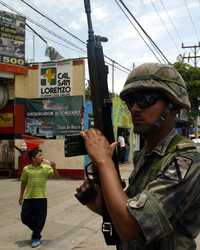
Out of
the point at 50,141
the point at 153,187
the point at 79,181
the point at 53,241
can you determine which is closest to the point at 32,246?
the point at 53,241

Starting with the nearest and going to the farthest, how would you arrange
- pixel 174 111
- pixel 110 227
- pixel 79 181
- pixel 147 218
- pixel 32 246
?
1. pixel 147 218
2. pixel 174 111
3. pixel 110 227
4. pixel 32 246
5. pixel 79 181

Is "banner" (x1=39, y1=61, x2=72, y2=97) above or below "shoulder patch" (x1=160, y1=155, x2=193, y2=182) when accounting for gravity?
above

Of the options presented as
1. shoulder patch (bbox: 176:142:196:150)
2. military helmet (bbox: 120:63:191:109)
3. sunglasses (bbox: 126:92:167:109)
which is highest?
military helmet (bbox: 120:63:191:109)

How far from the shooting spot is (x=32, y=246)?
24.0ft

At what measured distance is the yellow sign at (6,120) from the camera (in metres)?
Result: 18.2

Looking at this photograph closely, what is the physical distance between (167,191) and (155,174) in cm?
14

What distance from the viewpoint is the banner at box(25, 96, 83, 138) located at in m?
17.5

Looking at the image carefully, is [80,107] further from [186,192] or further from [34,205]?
[186,192]

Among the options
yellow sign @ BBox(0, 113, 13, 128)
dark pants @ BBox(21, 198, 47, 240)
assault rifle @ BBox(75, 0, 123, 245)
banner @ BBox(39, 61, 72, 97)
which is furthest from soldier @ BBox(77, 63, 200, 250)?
yellow sign @ BBox(0, 113, 13, 128)

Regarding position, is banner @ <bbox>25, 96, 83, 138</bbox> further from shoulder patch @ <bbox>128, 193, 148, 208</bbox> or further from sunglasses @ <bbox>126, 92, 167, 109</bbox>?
shoulder patch @ <bbox>128, 193, 148, 208</bbox>

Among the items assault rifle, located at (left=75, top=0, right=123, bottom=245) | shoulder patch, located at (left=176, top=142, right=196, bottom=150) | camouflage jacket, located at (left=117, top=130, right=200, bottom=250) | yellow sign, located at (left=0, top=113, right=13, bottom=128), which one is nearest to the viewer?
camouflage jacket, located at (left=117, top=130, right=200, bottom=250)

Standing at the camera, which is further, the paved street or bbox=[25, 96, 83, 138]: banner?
bbox=[25, 96, 83, 138]: banner

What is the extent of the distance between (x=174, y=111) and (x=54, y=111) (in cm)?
1601

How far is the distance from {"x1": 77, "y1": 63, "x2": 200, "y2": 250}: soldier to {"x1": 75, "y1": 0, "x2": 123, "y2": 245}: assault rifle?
0.21 meters
